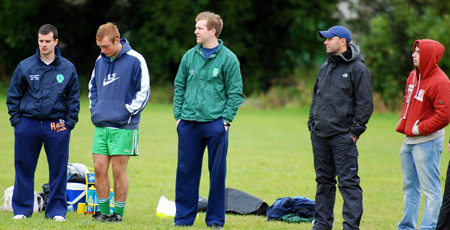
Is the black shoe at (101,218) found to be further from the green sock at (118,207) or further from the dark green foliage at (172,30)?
the dark green foliage at (172,30)

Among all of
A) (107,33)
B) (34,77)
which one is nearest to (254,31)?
(107,33)

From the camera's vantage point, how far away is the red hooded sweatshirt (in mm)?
7531

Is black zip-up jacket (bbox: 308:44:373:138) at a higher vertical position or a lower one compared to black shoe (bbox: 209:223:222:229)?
higher

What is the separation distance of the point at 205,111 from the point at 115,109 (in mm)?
1098

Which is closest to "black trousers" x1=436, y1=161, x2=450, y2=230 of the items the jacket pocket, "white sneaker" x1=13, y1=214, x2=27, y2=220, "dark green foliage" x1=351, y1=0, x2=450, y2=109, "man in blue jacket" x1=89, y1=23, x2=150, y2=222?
"man in blue jacket" x1=89, y1=23, x2=150, y2=222

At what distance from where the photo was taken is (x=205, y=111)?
760 cm

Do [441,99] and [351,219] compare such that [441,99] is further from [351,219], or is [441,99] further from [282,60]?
[282,60]

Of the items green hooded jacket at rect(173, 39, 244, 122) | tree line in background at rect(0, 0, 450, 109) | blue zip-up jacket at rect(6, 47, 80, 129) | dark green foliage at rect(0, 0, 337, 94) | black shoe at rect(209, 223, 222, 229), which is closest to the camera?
green hooded jacket at rect(173, 39, 244, 122)

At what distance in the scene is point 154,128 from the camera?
67.4 ft

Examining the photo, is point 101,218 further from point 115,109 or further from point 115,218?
point 115,109

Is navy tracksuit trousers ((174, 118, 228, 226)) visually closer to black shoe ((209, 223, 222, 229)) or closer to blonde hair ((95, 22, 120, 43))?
black shoe ((209, 223, 222, 229))

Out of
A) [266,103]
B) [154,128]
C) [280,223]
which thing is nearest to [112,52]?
[280,223]

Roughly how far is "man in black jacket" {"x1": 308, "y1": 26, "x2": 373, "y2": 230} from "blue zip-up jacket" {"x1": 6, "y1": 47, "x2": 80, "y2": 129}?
297 centimetres

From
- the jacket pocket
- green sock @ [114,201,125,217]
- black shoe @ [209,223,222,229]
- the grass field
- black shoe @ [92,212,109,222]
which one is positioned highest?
the jacket pocket
